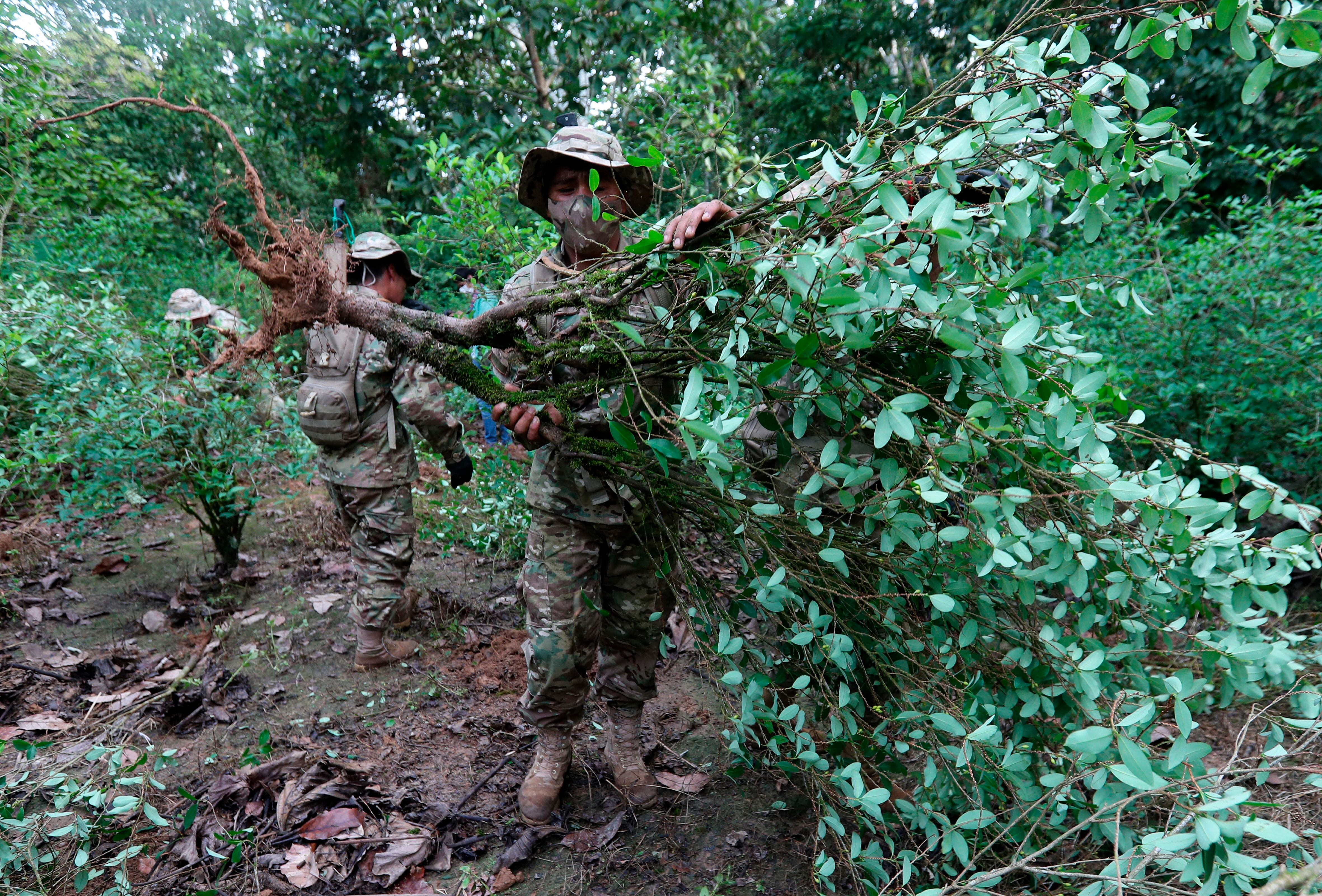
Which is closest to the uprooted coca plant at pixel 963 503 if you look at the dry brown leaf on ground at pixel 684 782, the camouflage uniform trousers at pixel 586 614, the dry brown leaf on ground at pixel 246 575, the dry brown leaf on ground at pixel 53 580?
the camouflage uniform trousers at pixel 586 614

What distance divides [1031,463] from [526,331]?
1.61 m

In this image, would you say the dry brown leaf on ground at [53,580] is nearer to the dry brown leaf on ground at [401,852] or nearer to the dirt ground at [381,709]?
the dirt ground at [381,709]

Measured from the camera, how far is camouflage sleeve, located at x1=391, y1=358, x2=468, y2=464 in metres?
3.79

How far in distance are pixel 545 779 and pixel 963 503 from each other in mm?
1835

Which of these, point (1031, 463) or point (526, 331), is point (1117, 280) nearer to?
point (1031, 463)

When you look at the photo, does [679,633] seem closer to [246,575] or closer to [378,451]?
[378,451]

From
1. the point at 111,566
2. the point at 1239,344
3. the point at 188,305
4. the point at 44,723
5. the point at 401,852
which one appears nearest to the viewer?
the point at 401,852

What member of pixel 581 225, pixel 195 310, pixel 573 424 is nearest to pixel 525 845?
pixel 573 424

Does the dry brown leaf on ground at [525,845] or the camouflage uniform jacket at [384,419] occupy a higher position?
the camouflage uniform jacket at [384,419]

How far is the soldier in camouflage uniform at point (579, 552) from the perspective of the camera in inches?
97.9

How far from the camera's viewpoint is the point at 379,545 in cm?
387

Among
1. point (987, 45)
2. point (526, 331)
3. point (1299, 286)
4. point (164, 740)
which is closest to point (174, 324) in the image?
point (164, 740)

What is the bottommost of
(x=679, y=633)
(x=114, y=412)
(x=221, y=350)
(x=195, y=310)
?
(x=679, y=633)

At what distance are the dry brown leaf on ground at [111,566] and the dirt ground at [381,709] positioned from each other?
1 cm
